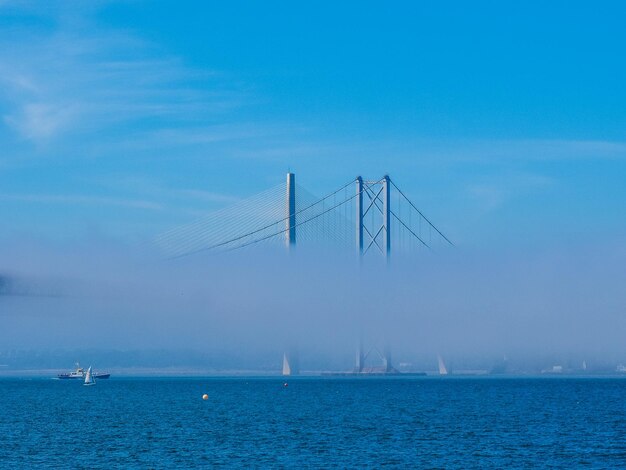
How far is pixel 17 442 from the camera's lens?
32.2m

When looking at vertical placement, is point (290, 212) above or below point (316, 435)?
Answer: above

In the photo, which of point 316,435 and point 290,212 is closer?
point 316,435

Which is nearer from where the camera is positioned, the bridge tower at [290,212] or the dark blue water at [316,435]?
the dark blue water at [316,435]

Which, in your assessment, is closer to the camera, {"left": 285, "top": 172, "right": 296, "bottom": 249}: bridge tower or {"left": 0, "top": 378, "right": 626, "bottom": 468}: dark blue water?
{"left": 0, "top": 378, "right": 626, "bottom": 468}: dark blue water

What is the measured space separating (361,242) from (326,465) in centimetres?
5093

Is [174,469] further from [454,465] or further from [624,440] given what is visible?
[624,440]

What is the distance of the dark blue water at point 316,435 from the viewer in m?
27.6

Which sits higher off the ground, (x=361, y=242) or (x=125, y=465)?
(x=361, y=242)

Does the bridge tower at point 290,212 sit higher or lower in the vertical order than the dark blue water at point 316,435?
higher

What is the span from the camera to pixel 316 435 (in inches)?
1353

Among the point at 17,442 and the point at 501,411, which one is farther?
the point at 501,411

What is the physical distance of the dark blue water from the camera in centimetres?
2758

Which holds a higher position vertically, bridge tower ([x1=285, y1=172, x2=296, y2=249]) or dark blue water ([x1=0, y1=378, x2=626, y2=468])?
bridge tower ([x1=285, y1=172, x2=296, y2=249])

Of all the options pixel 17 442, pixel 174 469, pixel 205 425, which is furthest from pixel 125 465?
pixel 205 425
